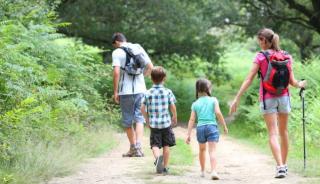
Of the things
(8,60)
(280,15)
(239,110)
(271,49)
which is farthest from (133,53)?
(280,15)

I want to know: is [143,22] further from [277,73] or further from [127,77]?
[277,73]

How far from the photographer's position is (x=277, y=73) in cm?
773

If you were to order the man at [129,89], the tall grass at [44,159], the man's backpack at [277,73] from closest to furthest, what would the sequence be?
1. the tall grass at [44,159]
2. the man's backpack at [277,73]
3. the man at [129,89]

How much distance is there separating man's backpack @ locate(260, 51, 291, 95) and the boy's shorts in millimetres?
887

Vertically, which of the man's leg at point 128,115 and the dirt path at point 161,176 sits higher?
the man's leg at point 128,115

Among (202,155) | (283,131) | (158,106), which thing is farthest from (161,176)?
(283,131)

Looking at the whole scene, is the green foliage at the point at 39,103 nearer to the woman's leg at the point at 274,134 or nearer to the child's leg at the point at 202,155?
the child's leg at the point at 202,155

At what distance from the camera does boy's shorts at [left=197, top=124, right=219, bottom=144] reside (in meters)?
8.01

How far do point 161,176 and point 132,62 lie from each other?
2977mm

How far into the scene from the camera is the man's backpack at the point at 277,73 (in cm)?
773

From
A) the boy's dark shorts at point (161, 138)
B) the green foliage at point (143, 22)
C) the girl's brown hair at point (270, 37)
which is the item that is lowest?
the boy's dark shorts at point (161, 138)

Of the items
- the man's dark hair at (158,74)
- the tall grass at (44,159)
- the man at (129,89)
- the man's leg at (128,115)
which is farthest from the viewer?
the man's leg at (128,115)

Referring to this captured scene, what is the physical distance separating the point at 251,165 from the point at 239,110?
1007 cm

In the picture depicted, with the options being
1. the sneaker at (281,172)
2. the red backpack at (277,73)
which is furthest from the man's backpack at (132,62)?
the sneaker at (281,172)
